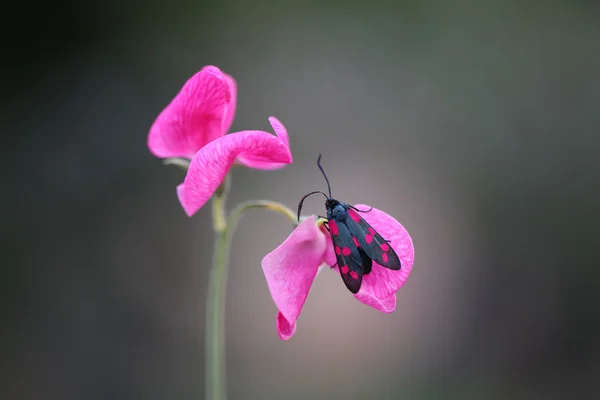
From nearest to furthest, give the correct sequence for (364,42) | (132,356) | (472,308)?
(132,356)
(472,308)
(364,42)

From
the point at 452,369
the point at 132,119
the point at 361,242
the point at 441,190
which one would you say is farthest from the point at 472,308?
the point at 361,242

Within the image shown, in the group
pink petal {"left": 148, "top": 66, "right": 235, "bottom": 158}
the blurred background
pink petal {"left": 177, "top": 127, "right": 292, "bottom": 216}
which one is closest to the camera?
pink petal {"left": 177, "top": 127, "right": 292, "bottom": 216}

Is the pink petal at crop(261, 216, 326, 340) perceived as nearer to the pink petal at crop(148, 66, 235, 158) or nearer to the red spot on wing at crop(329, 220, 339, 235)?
the red spot on wing at crop(329, 220, 339, 235)

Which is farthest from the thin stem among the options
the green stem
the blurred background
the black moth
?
the blurred background

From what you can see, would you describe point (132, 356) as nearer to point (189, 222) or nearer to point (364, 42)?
point (189, 222)

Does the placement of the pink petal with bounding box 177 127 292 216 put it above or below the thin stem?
above

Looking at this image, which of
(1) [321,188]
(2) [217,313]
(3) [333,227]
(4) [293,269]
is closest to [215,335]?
(2) [217,313]

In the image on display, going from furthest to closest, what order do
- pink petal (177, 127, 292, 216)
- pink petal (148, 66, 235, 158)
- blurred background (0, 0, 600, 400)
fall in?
blurred background (0, 0, 600, 400), pink petal (148, 66, 235, 158), pink petal (177, 127, 292, 216)
